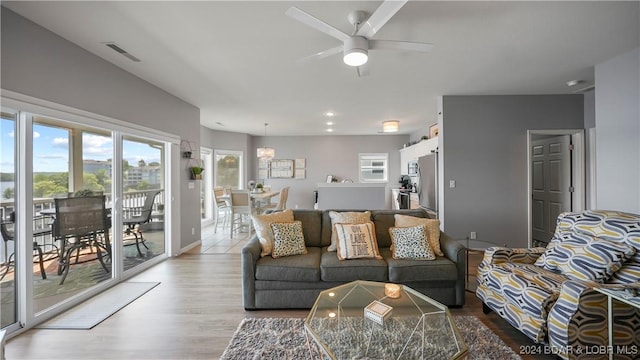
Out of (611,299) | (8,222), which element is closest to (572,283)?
(611,299)

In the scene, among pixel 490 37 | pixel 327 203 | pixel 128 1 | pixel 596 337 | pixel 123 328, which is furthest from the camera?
pixel 327 203

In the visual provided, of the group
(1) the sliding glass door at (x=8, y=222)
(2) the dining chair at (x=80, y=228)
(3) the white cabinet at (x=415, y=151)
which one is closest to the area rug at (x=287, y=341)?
(1) the sliding glass door at (x=8, y=222)

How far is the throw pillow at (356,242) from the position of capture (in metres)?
2.62

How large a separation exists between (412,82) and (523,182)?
2454 mm

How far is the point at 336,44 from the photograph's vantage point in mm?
2609

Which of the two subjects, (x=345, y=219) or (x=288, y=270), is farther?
(x=345, y=219)

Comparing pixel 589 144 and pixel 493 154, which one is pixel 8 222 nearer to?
pixel 493 154

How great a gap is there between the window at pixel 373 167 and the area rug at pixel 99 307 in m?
6.11

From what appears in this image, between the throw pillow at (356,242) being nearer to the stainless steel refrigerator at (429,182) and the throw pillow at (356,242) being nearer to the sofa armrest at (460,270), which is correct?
the sofa armrest at (460,270)

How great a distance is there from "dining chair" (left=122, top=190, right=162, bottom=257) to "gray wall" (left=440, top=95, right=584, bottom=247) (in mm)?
4446

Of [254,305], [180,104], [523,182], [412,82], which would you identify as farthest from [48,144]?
[523,182]

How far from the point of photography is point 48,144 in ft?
8.20

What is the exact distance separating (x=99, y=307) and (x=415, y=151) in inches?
248

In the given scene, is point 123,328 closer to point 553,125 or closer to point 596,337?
point 596,337
